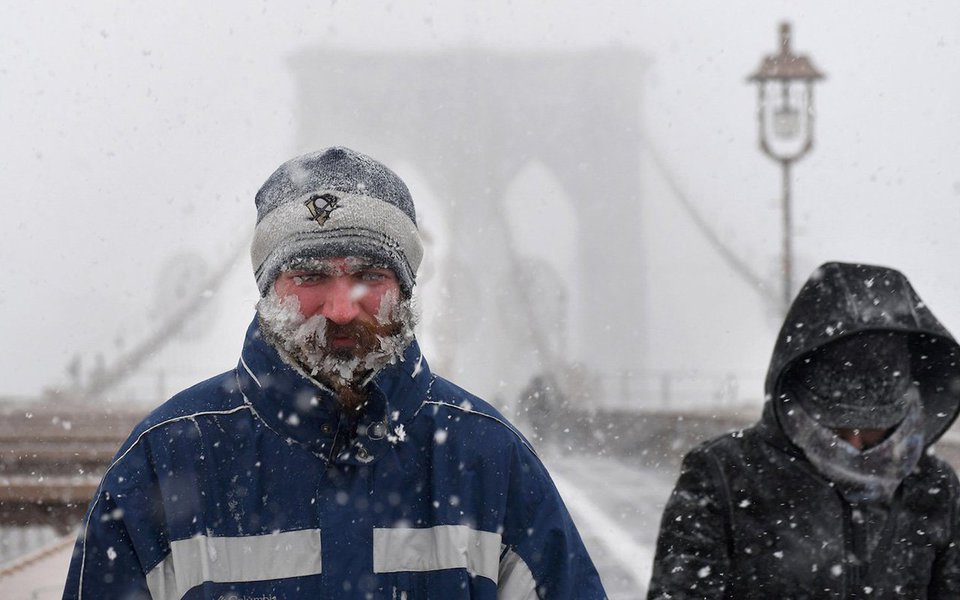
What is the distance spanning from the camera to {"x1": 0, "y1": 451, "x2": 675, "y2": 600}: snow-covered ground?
443 centimetres

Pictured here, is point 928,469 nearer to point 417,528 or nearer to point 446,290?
point 417,528

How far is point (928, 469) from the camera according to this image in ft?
6.51

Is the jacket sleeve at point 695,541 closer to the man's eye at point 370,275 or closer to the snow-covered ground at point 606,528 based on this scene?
the man's eye at point 370,275

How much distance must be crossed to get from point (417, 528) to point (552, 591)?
0.18 metres

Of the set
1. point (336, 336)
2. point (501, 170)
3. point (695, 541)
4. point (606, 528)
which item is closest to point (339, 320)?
point (336, 336)

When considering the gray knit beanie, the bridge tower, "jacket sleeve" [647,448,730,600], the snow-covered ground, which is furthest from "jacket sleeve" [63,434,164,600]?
the bridge tower

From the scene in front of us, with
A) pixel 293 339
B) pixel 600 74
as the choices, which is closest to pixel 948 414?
pixel 293 339

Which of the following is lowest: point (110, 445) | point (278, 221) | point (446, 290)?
point (446, 290)

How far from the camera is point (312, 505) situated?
4.70 ft

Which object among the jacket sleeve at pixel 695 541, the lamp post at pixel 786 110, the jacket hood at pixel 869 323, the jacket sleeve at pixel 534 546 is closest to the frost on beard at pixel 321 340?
the jacket sleeve at pixel 534 546

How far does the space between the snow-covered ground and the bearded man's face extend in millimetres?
2894

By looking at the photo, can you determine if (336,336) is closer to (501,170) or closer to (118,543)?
(118,543)

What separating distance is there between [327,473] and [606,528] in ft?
21.8

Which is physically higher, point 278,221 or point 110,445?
point 278,221
